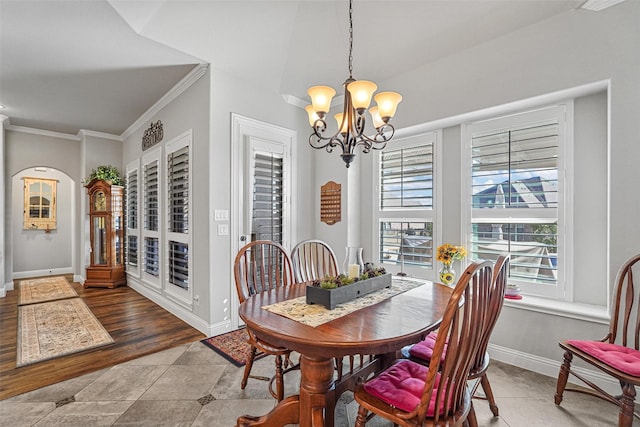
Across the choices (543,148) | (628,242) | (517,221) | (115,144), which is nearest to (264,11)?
(543,148)

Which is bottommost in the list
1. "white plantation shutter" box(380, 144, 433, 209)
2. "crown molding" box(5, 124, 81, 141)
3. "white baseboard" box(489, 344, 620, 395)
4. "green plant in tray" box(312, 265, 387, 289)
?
"white baseboard" box(489, 344, 620, 395)

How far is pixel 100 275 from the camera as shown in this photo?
5043mm

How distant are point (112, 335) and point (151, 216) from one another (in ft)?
6.01

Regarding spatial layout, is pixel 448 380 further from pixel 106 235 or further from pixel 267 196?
pixel 106 235

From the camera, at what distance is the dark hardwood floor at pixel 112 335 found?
224cm

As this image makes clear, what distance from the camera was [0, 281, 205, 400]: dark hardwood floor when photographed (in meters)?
2.24

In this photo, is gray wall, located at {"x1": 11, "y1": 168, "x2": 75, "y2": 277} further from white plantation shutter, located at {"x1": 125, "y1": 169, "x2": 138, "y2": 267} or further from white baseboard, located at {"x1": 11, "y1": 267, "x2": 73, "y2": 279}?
white plantation shutter, located at {"x1": 125, "y1": 169, "x2": 138, "y2": 267}

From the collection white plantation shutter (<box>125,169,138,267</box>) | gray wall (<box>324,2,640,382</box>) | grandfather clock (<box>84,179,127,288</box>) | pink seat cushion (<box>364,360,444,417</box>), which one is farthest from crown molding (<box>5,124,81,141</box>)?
pink seat cushion (<box>364,360,444,417</box>)

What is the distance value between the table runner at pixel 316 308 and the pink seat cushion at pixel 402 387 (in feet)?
1.06

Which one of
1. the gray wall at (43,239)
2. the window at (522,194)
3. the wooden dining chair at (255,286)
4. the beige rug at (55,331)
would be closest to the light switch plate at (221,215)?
the wooden dining chair at (255,286)

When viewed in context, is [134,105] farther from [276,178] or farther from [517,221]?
[517,221]

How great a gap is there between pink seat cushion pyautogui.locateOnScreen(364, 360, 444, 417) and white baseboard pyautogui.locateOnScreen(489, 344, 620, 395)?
Answer: 60.9 inches

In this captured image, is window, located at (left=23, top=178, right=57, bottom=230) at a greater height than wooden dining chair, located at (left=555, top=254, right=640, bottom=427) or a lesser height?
greater

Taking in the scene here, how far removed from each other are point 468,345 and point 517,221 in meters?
2.01
